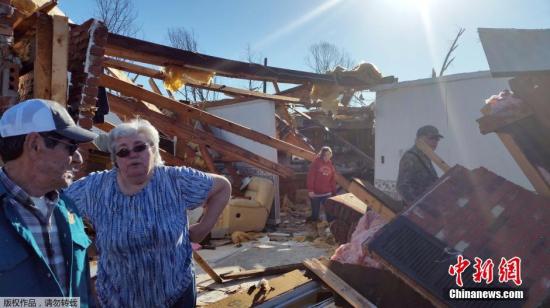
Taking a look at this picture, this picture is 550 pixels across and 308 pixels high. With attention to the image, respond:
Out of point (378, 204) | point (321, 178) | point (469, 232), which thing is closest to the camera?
point (469, 232)

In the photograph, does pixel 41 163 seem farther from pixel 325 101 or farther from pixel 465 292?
pixel 325 101

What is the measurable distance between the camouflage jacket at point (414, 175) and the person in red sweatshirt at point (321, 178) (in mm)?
3902

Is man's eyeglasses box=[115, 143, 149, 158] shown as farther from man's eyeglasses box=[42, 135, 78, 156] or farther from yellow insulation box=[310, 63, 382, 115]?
yellow insulation box=[310, 63, 382, 115]

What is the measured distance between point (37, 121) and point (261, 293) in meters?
2.61

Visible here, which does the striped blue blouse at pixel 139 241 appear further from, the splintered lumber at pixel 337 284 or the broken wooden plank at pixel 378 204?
the broken wooden plank at pixel 378 204

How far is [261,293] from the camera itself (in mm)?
3504

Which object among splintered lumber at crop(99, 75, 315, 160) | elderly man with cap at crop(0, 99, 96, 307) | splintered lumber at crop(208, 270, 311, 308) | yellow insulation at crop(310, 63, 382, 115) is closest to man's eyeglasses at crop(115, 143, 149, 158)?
elderly man with cap at crop(0, 99, 96, 307)

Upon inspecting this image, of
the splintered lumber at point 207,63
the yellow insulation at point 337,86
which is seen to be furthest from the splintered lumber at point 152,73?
the yellow insulation at point 337,86

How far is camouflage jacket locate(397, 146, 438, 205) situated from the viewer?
4508mm

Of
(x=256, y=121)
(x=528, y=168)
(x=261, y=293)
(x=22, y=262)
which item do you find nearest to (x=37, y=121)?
(x=22, y=262)

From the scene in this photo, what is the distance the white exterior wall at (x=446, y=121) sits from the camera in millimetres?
6840

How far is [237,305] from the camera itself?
335 centimetres

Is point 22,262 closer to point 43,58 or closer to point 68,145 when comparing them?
point 68,145

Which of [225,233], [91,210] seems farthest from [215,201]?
[225,233]
